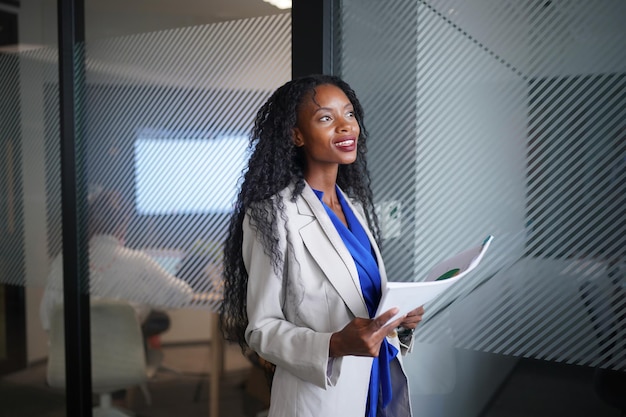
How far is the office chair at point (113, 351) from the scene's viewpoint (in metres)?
3.06

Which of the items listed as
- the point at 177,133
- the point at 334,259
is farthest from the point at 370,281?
the point at 177,133

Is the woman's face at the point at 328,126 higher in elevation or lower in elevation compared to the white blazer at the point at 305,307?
higher

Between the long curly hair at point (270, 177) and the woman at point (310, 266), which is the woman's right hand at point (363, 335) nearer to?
the woman at point (310, 266)

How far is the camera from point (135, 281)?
303 centimetres

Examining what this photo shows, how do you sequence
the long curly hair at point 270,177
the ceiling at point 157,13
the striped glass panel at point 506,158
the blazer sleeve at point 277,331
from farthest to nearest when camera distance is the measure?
the ceiling at point 157,13, the striped glass panel at point 506,158, the long curly hair at point 270,177, the blazer sleeve at point 277,331

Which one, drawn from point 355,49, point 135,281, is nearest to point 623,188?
point 355,49

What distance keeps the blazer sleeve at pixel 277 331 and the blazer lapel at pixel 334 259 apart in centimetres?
7

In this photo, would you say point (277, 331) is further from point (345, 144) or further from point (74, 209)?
point (74, 209)

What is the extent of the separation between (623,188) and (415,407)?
101 centimetres

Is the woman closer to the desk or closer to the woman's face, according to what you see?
the woman's face

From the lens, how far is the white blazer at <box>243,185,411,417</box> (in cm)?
148

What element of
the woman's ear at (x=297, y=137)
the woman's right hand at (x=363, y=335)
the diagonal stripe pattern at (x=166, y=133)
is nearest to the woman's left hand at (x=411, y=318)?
the woman's right hand at (x=363, y=335)

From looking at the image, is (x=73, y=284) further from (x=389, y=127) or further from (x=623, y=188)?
(x=623, y=188)

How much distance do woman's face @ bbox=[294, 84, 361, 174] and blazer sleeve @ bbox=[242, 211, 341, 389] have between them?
21cm
